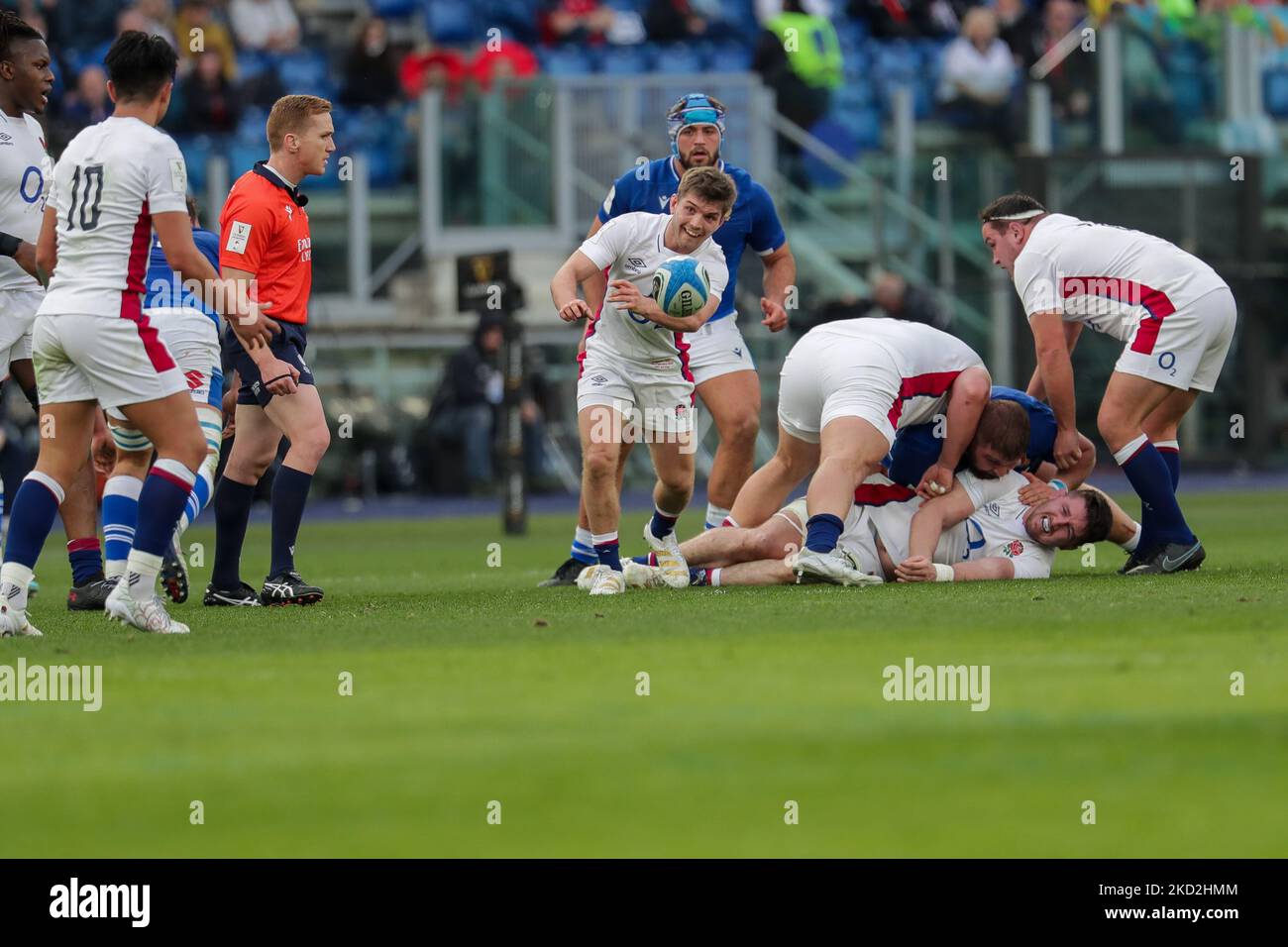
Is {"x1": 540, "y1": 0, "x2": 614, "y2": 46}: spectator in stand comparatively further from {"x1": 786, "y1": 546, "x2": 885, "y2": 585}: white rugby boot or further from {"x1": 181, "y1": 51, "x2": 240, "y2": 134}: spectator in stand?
{"x1": 786, "y1": 546, "x2": 885, "y2": 585}: white rugby boot

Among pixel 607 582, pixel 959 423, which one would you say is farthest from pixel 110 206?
pixel 959 423

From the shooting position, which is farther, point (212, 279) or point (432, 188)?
point (432, 188)

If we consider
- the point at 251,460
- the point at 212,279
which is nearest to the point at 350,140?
the point at 251,460

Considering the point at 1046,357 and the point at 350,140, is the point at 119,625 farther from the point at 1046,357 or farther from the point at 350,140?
the point at 350,140

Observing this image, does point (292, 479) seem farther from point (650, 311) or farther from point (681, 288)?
point (681, 288)

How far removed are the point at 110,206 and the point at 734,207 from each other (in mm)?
3964

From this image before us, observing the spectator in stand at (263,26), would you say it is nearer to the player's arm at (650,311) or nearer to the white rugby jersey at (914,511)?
the player's arm at (650,311)

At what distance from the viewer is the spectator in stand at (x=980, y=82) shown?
23297mm

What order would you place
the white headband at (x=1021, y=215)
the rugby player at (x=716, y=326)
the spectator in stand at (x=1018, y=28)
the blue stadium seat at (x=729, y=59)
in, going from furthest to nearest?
the spectator in stand at (x=1018, y=28) → the blue stadium seat at (x=729, y=59) → the rugby player at (x=716, y=326) → the white headband at (x=1021, y=215)

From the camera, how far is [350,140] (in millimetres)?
22203

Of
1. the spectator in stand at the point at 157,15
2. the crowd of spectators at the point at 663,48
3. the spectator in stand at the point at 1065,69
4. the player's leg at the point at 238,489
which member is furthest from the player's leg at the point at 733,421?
the spectator in stand at the point at 157,15

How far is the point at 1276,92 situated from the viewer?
24.3 m

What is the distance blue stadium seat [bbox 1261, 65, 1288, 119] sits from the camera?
24.2 meters
